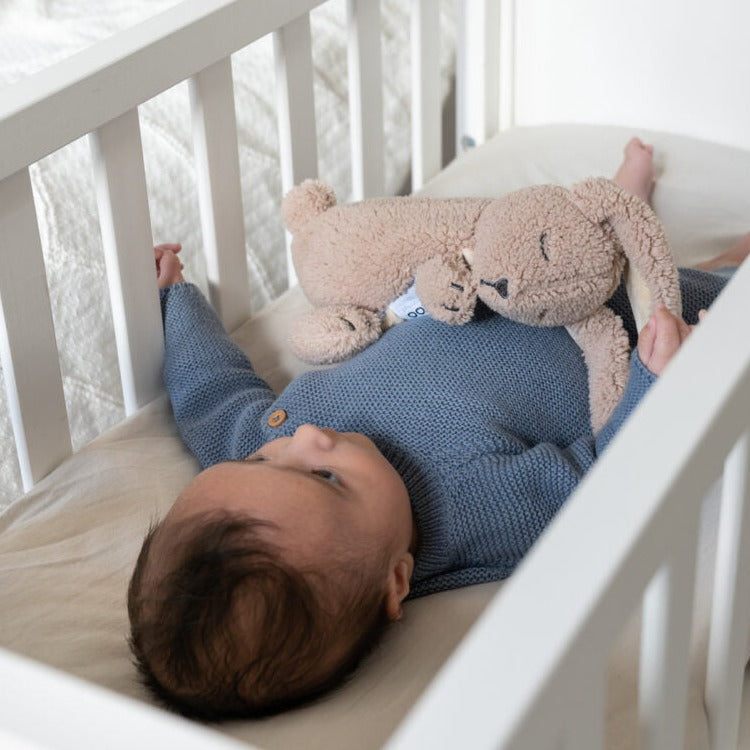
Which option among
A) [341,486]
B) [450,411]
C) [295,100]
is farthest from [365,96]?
[341,486]

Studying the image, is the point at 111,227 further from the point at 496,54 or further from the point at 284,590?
the point at 496,54

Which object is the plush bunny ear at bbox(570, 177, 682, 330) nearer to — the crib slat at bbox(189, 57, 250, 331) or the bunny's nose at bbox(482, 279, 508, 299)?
the bunny's nose at bbox(482, 279, 508, 299)

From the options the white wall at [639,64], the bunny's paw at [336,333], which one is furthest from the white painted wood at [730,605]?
the white wall at [639,64]

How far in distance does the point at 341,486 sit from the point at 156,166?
593 mm

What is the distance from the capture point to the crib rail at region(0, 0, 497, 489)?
35.9 inches

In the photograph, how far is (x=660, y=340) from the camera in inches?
34.4

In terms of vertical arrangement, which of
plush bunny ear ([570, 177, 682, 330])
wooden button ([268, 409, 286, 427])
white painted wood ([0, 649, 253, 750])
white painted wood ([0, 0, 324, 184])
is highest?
white painted wood ([0, 0, 324, 184])

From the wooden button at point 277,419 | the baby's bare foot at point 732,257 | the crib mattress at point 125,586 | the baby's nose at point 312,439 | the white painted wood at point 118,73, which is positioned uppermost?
the white painted wood at point 118,73

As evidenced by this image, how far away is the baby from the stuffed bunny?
3 cm

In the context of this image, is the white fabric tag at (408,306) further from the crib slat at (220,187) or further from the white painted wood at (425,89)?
the white painted wood at (425,89)

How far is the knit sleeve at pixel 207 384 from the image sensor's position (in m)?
1.01

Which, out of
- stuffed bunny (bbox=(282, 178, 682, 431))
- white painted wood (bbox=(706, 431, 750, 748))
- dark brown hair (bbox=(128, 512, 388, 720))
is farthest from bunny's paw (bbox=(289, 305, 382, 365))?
white painted wood (bbox=(706, 431, 750, 748))

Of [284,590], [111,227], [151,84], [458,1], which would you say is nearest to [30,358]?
[111,227]

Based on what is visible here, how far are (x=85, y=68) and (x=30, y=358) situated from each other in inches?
8.6
